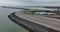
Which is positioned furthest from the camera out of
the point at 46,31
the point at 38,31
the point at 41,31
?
the point at 38,31

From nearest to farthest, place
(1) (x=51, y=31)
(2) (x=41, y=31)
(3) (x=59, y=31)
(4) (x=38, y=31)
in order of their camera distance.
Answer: (3) (x=59, y=31), (1) (x=51, y=31), (2) (x=41, y=31), (4) (x=38, y=31)

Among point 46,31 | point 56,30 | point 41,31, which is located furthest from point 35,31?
point 56,30

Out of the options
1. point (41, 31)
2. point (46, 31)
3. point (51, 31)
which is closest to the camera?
point (51, 31)

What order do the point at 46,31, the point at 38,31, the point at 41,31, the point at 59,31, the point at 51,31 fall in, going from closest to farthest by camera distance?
1. the point at 59,31
2. the point at 51,31
3. the point at 46,31
4. the point at 41,31
5. the point at 38,31

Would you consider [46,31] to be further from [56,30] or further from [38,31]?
[38,31]

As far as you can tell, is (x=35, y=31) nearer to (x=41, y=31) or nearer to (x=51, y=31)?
(x=41, y=31)

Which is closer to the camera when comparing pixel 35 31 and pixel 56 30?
pixel 56 30

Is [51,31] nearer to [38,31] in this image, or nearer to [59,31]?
[59,31]

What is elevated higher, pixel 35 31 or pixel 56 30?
pixel 56 30

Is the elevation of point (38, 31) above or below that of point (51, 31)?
below
